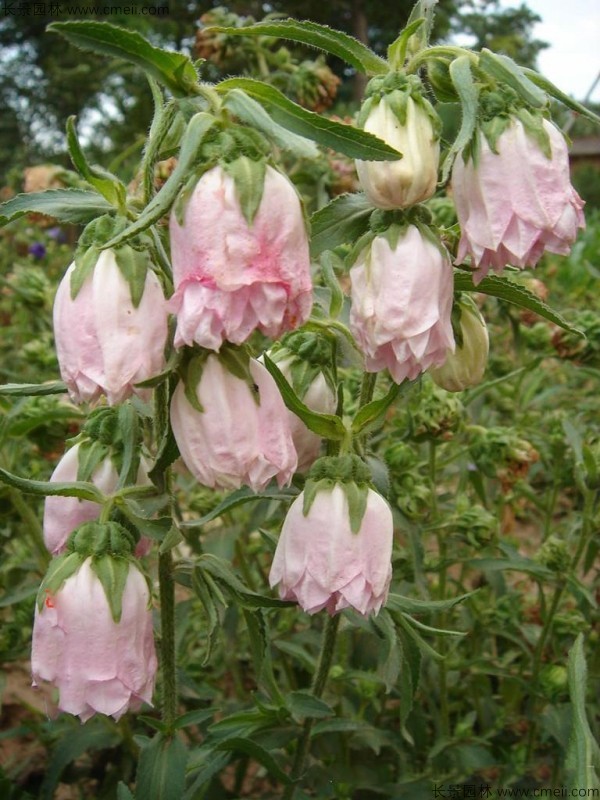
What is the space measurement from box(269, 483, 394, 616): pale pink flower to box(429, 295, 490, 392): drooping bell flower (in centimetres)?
22

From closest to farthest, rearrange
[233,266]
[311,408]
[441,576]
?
1. [233,266]
2. [311,408]
3. [441,576]

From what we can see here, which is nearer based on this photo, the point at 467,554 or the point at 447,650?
the point at 447,650

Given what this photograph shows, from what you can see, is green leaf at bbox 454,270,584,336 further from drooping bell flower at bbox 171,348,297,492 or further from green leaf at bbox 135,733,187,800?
green leaf at bbox 135,733,187,800

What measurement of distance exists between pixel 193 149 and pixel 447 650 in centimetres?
129

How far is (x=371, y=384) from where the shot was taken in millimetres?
1174

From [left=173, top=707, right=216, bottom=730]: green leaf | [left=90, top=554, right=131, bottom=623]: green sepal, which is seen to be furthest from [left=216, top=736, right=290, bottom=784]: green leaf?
[left=90, top=554, right=131, bottom=623]: green sepal

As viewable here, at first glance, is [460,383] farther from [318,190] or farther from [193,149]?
[318,190]

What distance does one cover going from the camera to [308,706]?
4.43ft

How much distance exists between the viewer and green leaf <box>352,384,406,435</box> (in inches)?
41.8

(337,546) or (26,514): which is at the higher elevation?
(337,546)

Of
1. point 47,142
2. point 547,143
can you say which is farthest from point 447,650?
point 47,142

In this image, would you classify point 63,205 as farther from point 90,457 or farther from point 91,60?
point 91,60

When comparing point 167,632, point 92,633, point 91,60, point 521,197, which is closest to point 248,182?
point 521,197

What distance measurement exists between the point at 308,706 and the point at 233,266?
79 cm
